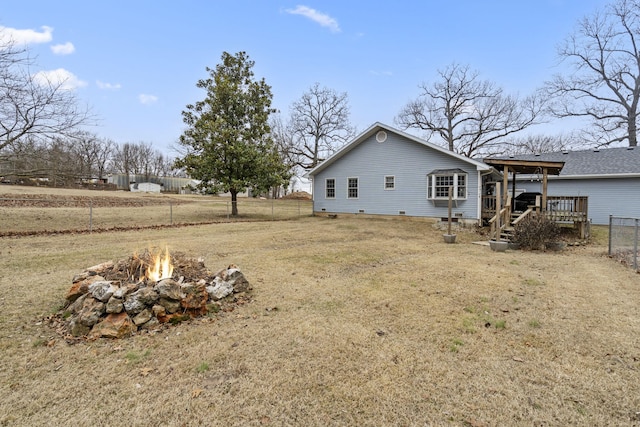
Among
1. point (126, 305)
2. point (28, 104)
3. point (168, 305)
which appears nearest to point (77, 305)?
point (126, 305)

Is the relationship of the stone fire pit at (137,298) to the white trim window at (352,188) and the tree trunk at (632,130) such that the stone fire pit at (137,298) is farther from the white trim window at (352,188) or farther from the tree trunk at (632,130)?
the tree trunk at (632,130)

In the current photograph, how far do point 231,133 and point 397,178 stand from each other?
9470 millimetres

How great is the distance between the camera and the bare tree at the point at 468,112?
92.4 ft

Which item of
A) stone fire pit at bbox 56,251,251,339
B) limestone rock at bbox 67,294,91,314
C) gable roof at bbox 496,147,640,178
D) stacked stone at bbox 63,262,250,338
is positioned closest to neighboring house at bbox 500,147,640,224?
gable roof at bbox 496,147,640,178

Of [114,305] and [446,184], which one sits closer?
[114,305]

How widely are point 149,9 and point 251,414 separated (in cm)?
1538

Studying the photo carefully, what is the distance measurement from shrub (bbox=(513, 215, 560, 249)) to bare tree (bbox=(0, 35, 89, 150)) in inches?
614

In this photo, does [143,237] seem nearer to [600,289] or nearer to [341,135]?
[600,289]

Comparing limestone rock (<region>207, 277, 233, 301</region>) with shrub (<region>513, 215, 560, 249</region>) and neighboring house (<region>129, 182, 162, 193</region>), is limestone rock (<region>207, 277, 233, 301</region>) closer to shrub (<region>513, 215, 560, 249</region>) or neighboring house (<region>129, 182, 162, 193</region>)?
shrub (<region>513, 215, 560, 249</region>)

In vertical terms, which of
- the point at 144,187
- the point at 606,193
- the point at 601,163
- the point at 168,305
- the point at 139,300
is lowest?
the point at 168,305

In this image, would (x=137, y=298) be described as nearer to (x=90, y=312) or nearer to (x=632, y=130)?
(x=90, y=312)

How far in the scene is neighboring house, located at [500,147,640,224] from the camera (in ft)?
47.1

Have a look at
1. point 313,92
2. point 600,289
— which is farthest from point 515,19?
point 313,92

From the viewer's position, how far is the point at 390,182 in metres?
16.3
